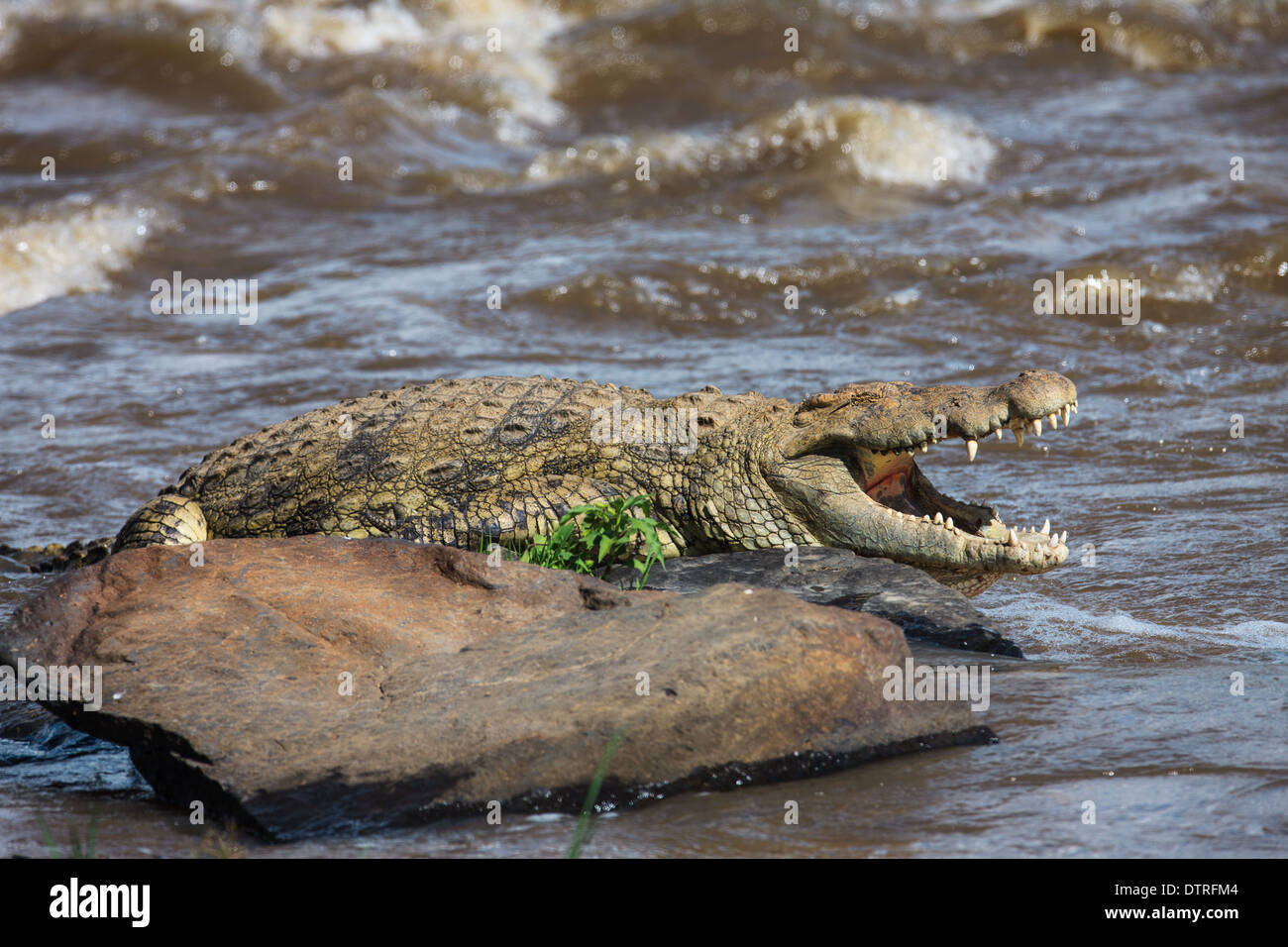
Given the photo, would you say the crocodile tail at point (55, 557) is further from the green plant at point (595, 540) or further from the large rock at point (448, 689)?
the green plant at point (595, 540)

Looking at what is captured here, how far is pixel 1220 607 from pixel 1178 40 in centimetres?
1587

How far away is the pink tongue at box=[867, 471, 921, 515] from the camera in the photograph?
5.06 metres

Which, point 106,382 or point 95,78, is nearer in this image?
point 106,382

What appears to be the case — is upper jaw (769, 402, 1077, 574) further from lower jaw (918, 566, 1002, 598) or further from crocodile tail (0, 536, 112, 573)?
crocodile tail (0, 536, 112, 573)

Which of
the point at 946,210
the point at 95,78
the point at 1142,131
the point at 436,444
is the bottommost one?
the point at 436,444

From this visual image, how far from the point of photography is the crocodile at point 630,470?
15.3ft

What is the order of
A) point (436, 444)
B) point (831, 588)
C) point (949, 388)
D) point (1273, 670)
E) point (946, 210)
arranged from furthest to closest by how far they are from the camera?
point (946, 210) → point (436, 444) → point (949, 388) → point (831, 588) → point (1273, 670)

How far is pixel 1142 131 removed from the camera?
1460 cm

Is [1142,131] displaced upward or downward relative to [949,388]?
upward

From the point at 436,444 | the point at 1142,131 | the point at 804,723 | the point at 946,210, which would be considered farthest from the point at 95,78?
the point at 804,723

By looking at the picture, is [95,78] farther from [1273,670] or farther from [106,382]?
[1273,670]

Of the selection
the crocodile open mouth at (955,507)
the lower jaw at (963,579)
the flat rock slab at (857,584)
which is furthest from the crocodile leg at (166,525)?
the lower jaw at (963,579)
